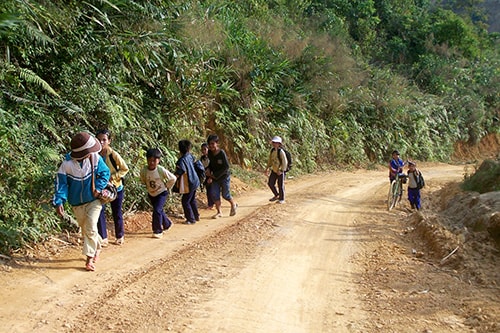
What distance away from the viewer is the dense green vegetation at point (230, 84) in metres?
6.91

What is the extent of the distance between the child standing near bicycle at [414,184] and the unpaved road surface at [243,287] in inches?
152

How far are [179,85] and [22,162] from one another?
6072 millimetres

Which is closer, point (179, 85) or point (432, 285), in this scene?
point (432, 285)

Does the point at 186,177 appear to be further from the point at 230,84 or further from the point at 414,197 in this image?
the point at 230,84

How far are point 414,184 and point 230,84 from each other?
7413 millimetres

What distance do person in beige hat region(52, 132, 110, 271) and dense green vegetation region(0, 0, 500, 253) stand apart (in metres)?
0.90

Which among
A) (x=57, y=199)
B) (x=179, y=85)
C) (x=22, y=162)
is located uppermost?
(x=179, y=85)

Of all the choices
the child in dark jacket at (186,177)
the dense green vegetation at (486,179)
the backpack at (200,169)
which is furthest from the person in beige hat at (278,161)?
the dense green vegetation at (486,179)

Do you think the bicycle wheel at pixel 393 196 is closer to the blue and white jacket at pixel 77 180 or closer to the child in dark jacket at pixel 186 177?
the child in dark jacket at pixel 186 177

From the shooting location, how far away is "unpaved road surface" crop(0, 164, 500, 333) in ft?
13.7

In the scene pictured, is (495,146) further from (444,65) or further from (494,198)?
(494,198)

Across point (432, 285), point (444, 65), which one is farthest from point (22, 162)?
point (444, 65)

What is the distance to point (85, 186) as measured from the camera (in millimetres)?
5531

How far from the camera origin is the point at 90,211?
558cm
